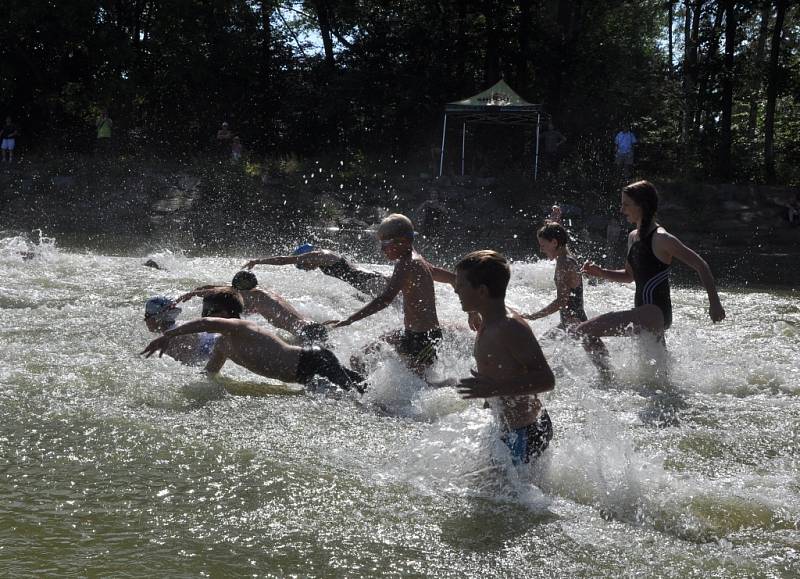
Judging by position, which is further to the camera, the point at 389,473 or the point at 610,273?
the point at 610,273

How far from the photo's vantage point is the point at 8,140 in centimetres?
2264

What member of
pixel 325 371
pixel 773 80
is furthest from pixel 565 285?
pixel 773 80

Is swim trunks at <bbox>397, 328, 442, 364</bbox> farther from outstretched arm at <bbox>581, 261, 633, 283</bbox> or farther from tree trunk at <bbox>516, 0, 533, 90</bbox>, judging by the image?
tree trunk at <bbox>516, 0, 533, 90</bbox>

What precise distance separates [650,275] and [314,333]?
247 centimetres

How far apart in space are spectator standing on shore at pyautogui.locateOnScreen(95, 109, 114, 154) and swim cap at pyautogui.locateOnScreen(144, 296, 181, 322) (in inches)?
681

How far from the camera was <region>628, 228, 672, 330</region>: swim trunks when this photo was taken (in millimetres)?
6398

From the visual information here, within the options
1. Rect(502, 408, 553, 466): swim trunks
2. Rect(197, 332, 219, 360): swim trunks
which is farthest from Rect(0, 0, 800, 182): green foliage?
Rect(502, 408, 553, 466): swim trunks

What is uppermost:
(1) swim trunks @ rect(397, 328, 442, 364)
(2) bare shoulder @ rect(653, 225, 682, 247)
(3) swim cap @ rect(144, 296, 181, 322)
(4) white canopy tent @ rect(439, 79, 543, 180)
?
(4) white canopy tent @ rect(439, 79, 543, 180)

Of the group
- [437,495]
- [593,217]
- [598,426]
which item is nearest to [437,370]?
[598,426]

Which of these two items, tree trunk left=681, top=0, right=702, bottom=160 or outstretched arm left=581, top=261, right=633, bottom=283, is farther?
tree trunk left=681, top=0, right=702, bottom=160

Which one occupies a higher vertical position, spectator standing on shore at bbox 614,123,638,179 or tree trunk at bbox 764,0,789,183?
tree trunk at bbox 764,0,789,183

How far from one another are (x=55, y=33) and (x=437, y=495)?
2325cm

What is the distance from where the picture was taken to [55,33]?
24.2m

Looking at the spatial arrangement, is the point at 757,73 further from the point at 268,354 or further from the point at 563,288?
the point at 268,354
